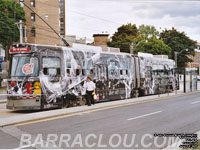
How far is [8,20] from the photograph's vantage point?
49250 mm

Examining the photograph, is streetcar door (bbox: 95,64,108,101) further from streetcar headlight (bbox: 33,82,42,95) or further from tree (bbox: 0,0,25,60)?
tree (bbox: 0,0,25,60)

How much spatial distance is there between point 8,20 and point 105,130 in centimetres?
4318

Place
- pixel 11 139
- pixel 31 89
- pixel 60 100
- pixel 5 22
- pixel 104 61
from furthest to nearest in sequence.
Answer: pixel 5 22 → pixel 104 61 → pixel 60 100 → pixel 31 89 → pixel 11 139

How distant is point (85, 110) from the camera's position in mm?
15742

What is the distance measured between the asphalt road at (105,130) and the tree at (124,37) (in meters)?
61.1

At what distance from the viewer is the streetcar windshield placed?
14989 millimetres

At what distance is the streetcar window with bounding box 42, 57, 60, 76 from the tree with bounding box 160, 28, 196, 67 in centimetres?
6787

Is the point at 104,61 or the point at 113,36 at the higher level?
the point at 113,36

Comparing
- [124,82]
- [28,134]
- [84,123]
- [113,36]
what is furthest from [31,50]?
[113,36]

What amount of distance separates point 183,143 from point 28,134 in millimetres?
4850

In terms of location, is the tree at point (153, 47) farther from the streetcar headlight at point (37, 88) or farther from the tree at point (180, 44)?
the streetcar headlight at point (37, 88)

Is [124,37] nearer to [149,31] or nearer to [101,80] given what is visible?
[149,31]

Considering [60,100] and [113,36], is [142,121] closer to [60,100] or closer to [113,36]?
[60,100]

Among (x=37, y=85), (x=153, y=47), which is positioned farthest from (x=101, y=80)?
(x=153, y=47)
